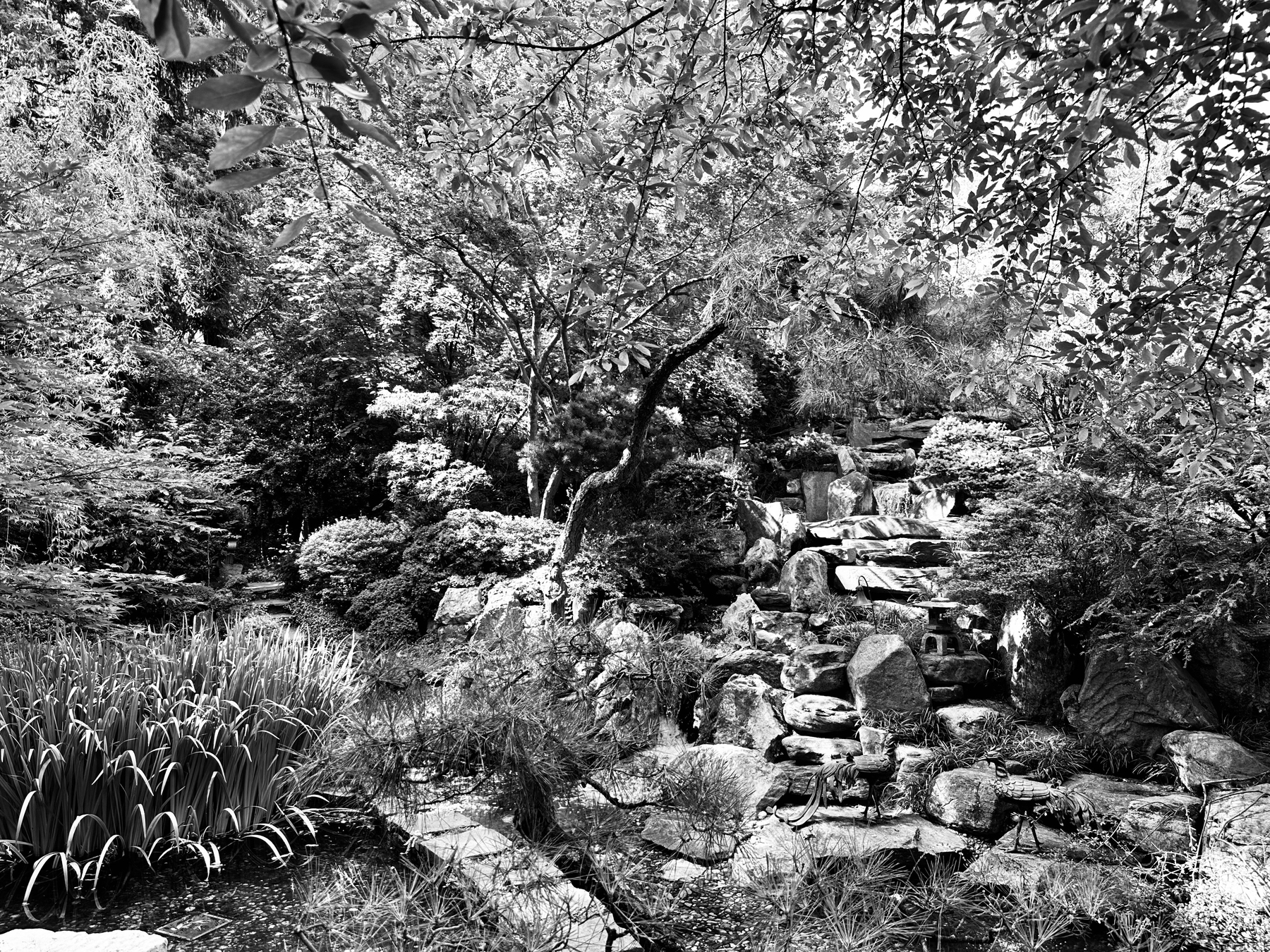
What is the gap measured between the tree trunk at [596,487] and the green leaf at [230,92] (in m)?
5.24

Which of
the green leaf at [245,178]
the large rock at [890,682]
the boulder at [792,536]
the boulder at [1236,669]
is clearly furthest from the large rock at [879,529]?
the green leaf at [245,178]

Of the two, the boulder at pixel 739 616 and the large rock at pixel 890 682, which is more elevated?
the boulder at pixel 739 616

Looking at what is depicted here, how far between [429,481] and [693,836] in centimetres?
532

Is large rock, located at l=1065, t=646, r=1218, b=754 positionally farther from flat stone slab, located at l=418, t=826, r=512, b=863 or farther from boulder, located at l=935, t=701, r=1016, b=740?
flat stone slab, located at l=418, t=826, r=512, b=863

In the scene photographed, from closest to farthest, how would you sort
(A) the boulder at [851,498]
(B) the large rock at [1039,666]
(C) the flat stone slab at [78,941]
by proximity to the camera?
(C) the flat stone slab at [78,941]
(B) the large rock at [1039,666]
(A) the boulder at [851,498]

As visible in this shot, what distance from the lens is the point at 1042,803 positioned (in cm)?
399

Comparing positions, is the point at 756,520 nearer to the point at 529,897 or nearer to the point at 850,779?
the point at 850,779

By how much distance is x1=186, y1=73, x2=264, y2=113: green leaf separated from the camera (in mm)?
878

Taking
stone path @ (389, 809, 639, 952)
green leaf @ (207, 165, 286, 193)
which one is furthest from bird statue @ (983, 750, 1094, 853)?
green leaf @ (207, 165, 286, 193)

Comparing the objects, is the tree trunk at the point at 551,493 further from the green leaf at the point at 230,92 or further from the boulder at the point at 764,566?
the green leaf at the point at 230,92

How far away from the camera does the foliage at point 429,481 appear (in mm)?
7945

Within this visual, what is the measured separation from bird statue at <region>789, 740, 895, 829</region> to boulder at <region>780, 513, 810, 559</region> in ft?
10.8

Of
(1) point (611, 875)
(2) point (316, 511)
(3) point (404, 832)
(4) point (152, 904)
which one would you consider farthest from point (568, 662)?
(2) point (316, 511)

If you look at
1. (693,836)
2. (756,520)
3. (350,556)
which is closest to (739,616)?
(756,520)
